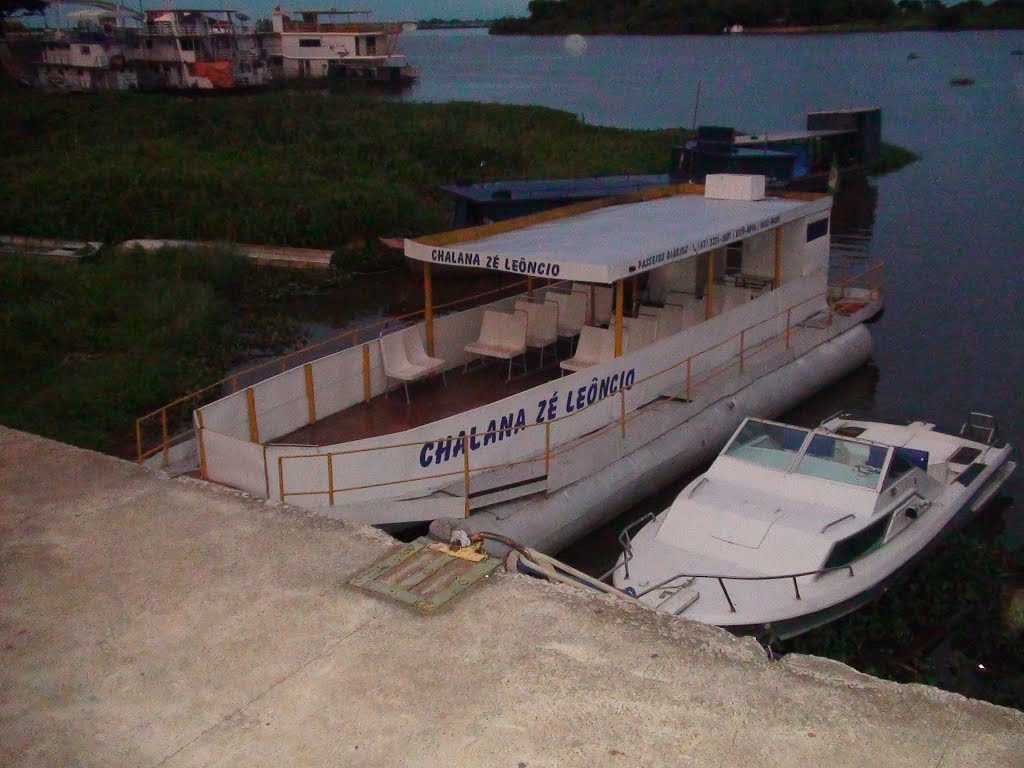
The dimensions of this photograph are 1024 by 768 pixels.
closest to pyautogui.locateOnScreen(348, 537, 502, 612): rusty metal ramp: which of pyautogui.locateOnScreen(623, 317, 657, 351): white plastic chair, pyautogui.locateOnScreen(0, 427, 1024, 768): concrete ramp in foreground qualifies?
pyautogui.locateOnScreen(0, 427, 1024, 768): concrete ramp in foreground

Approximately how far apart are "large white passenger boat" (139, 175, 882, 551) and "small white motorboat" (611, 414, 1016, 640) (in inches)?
50.9

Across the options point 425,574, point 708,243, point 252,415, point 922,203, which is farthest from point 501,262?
point 922,203

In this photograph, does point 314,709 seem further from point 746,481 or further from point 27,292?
point 27,292

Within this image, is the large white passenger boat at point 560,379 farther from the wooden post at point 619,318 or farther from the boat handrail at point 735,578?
the boat handrail at point 735,578

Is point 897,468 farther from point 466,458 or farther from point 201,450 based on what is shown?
point 201,450

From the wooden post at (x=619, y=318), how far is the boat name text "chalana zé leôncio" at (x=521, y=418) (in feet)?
0.93

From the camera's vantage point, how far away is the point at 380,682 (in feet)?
14.8

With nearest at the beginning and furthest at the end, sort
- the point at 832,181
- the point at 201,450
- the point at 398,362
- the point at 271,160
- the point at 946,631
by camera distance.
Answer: the point at 201,450
the point at 946,631
the point at 398,362
the point at 832,181
the point at 271,160

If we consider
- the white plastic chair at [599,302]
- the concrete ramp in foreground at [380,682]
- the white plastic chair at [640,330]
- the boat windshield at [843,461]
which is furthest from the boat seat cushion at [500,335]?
the concrete ramp in foreground at [380,682]

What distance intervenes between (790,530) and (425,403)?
4.37 metres

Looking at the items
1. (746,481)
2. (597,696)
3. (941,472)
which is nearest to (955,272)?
(941,472)

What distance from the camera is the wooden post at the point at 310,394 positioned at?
11.0m

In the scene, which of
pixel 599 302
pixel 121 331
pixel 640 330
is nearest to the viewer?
pixel 640 330

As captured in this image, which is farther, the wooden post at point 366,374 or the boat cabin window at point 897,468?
the wooden post at point 366,374
